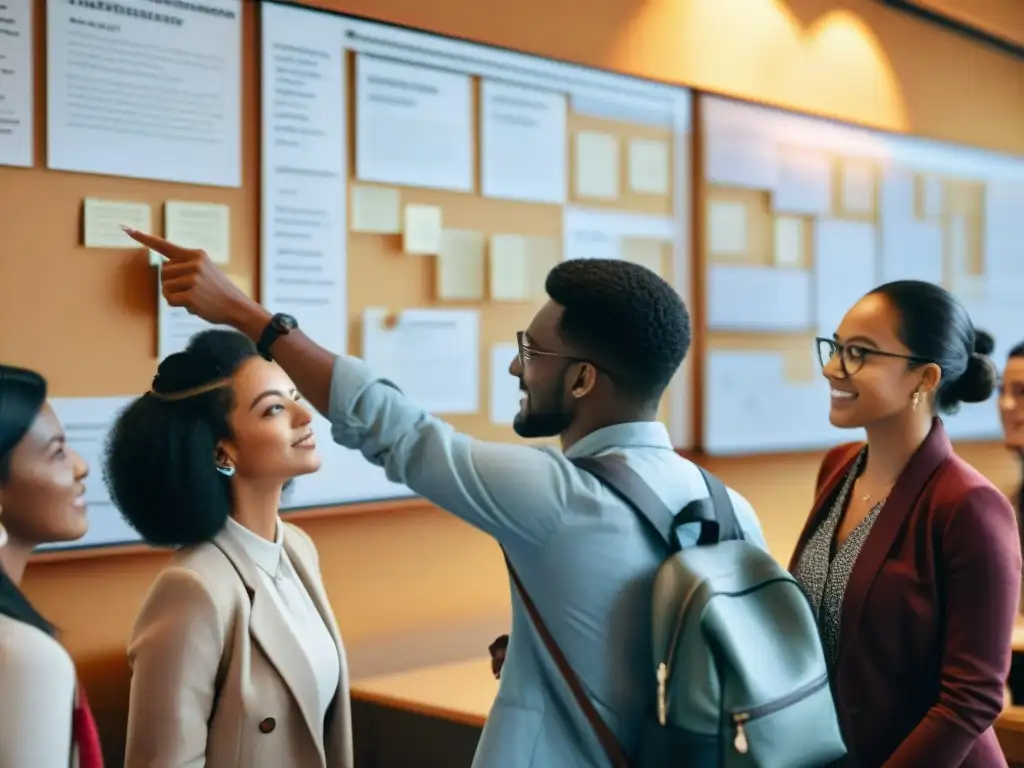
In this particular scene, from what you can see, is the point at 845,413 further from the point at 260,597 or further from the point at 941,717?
the point at 260,597

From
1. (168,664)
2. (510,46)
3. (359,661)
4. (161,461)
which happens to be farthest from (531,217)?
(168,664)

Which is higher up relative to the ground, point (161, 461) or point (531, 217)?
point (531, 217)

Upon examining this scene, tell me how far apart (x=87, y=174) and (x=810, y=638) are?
1.61 metres

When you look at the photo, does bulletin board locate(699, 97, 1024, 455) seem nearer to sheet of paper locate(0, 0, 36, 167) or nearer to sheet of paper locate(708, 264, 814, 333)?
sheet of paper locate(708, 264, 814, 333)

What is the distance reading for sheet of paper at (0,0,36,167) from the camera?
2.26 meters

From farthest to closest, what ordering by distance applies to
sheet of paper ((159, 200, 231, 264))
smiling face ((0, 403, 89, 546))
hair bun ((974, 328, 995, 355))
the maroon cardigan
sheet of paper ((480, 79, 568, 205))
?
sheet of paper ((480, 79, 568, 205))
sheet of paper ((159, 200, 231, 264))
hair bun ((974, 328, 995, 355))
the maroon cardigan
smiling face ((0, 403, 89, 546))

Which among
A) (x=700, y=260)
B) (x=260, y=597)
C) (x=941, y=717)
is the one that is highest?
(x=700, y=260)

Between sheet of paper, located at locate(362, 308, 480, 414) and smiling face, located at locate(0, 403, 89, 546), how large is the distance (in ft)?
4.39

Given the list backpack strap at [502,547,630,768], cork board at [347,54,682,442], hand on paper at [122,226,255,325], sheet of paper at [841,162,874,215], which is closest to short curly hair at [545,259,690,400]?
backpack strap at [502,547,630,768]

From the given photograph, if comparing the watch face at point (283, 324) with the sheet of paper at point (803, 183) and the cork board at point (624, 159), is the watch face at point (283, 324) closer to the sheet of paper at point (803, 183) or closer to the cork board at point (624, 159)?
the cork board at point (624, 159)

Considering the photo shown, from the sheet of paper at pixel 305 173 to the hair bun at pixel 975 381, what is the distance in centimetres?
135

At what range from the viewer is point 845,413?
2.10 metres

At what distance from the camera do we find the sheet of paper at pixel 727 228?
382 centimetres

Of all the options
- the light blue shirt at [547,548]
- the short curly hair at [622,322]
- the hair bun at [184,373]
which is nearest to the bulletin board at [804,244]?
the hair bun at [184,373]
